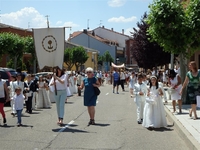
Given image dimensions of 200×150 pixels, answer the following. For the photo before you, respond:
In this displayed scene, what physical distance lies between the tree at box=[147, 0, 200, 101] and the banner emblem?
17.0ft

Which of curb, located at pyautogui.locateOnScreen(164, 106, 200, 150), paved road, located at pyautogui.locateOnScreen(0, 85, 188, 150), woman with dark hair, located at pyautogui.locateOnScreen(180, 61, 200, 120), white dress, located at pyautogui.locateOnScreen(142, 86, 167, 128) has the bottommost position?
paved road, located at pyautogui.locateOnScreen(0, 85, 188, 150)

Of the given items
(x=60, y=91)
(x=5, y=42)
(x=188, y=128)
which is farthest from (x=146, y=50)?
(x=188, y=128)

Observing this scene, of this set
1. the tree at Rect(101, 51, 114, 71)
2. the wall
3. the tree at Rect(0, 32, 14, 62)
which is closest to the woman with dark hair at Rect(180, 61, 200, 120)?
the tree at Rect(0, 32, 14, 62)

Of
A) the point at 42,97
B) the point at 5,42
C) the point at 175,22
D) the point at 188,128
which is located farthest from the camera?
the point at 5,42

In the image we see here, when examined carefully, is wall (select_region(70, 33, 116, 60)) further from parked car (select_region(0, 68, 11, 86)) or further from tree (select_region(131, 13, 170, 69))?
parked car (select_region(0, 68, 11, 86))

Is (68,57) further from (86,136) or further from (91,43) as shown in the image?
(86,136)

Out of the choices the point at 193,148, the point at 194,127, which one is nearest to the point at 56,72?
the point at 194,127

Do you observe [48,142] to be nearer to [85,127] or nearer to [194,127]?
[85,127]

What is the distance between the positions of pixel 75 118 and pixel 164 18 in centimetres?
585

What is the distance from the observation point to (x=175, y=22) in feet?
51.5

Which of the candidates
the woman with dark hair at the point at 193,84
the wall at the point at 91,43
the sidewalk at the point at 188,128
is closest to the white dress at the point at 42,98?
the sidewalk at the point at 188,128

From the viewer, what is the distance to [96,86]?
11.6 m

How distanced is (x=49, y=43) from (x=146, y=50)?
23.6 meters

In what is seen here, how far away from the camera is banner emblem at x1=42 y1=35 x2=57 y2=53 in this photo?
12.6 m
